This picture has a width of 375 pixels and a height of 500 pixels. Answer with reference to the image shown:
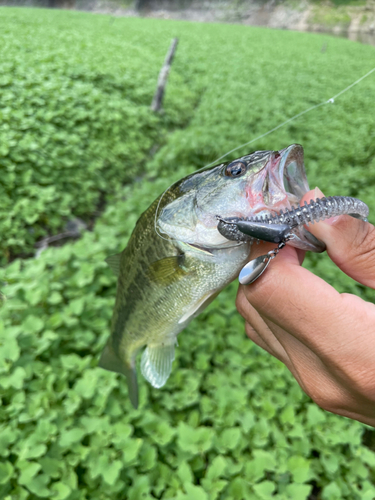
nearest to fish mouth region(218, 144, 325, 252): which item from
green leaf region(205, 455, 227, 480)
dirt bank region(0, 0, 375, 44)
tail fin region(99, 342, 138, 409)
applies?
tail fin region(99, 342, 138, 409)

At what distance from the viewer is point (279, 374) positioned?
2.37 metres

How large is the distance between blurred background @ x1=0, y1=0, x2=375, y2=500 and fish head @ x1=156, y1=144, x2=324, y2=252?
1428 millimetres

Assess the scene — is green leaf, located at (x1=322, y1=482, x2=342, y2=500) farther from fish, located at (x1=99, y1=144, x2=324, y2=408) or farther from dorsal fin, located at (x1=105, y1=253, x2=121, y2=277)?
dorsal fin, located at (x1=105, y1=253, x2=121, y2=277)

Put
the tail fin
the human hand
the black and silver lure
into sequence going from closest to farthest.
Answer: the black and silver lure, the human hand, the tail fin

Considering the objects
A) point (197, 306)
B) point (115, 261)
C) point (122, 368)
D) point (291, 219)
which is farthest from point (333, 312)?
point (122, 368)

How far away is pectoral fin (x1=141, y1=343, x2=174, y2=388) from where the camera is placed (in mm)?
1711

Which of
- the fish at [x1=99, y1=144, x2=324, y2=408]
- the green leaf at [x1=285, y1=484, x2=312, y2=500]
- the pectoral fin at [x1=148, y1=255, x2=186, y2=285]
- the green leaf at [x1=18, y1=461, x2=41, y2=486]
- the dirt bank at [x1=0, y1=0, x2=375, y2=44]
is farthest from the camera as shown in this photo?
the dirt bank at [x1=0, y1=0, x2=375, y2=44]

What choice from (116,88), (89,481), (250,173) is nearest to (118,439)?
(89,481)

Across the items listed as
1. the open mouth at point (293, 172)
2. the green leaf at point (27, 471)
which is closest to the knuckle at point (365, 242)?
the open mouth at point (293, 172)

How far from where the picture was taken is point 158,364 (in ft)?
5.68

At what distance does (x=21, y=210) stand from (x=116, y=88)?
4500 millimetres

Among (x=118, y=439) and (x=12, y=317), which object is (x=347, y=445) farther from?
(x=12, y=317)

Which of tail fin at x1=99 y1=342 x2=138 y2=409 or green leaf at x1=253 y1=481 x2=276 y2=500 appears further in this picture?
tail fin at x1=99 y1=342 x2=138 y2=409

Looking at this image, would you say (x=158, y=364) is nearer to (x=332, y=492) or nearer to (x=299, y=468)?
(x=299, y=468)
